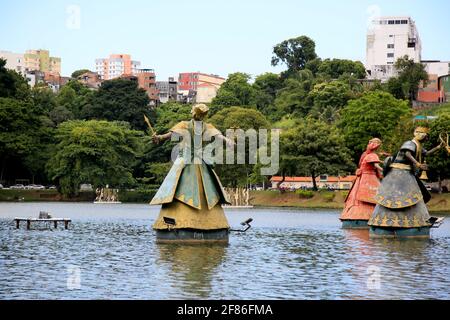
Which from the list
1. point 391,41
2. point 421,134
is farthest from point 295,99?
point 421,134

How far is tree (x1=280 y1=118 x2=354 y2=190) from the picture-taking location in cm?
10762

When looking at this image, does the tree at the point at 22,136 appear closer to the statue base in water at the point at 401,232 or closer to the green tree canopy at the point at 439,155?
the green tree canopy at the point at 439,155

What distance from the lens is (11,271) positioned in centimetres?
3086

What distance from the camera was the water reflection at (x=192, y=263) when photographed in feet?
90.5

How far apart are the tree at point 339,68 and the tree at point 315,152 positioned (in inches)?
2787

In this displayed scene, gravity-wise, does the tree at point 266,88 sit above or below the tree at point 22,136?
above

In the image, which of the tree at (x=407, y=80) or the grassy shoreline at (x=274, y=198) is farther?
the tree at (x=407, y=80)

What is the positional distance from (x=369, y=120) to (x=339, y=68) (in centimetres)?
6732

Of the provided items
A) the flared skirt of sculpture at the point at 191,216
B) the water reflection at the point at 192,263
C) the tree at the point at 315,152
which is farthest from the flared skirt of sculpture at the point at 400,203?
the tree at the point at 315,152

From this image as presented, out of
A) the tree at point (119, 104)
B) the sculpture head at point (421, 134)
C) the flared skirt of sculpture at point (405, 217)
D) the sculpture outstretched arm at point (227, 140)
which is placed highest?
the tree at point (119, 104)

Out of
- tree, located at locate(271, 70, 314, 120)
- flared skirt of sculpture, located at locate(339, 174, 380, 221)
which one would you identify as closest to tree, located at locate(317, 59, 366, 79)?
tree, located at locate(271, 70, 314, 120)

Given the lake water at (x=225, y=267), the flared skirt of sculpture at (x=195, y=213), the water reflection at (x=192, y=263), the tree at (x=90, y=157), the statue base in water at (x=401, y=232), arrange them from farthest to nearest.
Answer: the tree at (x=90, y=157), the statue base in water at (x=401, y=232), the flared skirt of sculpture at (x=195, y=213), the water reflection at (x=192, y=263), the lake water at (x=225, y=267)

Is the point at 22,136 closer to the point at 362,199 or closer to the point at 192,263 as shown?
the point at 362,199
